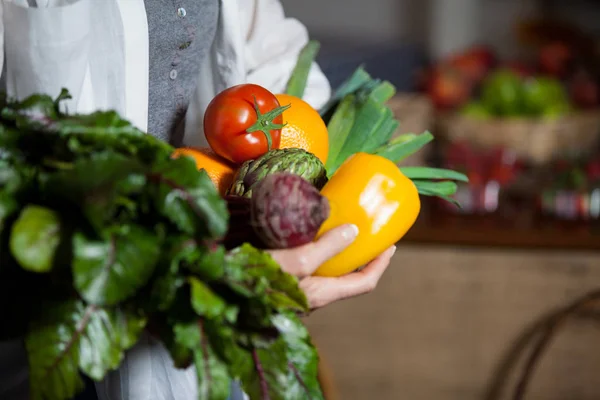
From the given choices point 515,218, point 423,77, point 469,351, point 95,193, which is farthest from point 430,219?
point 95,193

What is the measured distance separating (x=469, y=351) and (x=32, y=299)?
137 cm

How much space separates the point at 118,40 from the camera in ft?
2.69

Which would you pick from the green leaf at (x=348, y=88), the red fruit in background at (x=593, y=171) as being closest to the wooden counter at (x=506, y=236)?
the red fruit in background at (x=593, y=171)

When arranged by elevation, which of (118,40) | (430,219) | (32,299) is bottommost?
(430,219)

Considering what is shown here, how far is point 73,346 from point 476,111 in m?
1.77

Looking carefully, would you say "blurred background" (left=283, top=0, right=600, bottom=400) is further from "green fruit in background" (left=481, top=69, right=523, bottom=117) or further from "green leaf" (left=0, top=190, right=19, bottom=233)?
"green leaf" (left=0, top=190, right=19, bottom=233)

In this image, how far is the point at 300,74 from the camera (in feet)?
3.41

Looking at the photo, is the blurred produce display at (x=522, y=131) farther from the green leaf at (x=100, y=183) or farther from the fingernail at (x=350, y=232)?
the green leaf at (x=100, y=183)

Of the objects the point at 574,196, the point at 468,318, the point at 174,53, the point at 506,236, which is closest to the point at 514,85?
the point at 574,196

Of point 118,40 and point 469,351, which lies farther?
point 469,351

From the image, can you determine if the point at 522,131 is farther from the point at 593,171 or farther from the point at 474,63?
the point at 474,63

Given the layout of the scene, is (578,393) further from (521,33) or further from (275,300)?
(521,33)

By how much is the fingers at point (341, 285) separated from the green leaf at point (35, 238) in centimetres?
24

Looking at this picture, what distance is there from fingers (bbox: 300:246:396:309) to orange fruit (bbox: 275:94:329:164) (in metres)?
0.14
